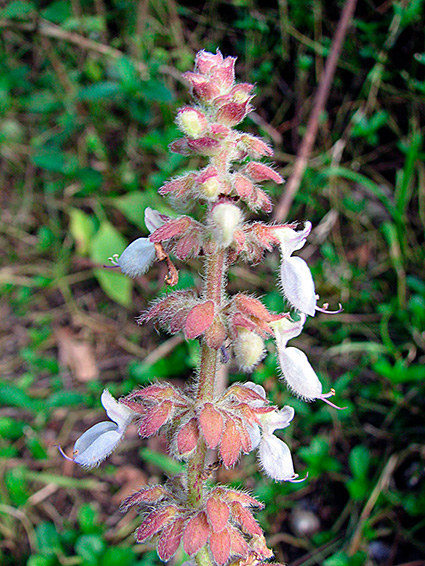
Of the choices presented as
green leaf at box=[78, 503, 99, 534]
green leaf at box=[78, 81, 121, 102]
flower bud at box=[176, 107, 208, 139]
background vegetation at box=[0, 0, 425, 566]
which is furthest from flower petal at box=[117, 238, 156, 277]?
green leaf at box=[78, 81, 121, 102]

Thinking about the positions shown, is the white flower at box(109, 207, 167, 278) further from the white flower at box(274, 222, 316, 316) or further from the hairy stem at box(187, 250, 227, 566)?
the white flower at box(274, 222, 316, 316)

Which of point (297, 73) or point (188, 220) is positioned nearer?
point (188, 220)

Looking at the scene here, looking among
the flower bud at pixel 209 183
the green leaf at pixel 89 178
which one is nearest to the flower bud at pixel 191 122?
the flower bud at pixel 209 183

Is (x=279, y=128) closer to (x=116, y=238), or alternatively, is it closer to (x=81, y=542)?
(x=116, y=238)

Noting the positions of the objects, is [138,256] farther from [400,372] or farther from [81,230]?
[81,230]

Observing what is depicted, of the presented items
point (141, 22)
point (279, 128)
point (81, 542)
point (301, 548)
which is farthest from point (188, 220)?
point (141, 22)

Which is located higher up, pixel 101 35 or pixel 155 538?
pixel 101 35
